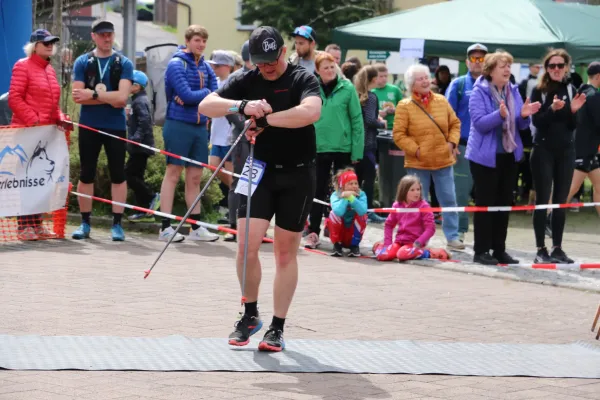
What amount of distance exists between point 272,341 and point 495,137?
4.57 m

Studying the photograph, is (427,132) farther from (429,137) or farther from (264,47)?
(264,47)

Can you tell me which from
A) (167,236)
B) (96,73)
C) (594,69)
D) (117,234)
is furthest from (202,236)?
(594,69)

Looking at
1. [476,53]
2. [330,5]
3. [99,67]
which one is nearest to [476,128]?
[476,53]

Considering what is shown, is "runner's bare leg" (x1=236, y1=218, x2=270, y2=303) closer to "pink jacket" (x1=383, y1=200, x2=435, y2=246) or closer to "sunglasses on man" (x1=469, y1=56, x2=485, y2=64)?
"pink jacket" (x1=383, y1=200, x2=435, y2=246)

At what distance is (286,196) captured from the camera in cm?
677

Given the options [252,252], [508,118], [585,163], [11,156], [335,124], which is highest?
[508,118]

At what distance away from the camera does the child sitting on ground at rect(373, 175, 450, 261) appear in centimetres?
1087

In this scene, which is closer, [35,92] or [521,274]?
[521,274]

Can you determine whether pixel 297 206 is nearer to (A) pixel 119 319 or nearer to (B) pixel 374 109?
(A) pixel 119 319

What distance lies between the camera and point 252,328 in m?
6.79

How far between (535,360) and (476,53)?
6983 mm

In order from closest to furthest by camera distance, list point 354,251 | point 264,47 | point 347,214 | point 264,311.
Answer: point 264,47 < point 264,311 < point 347,214 < point 354,251

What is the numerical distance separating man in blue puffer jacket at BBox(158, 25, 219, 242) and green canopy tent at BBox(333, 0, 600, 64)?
5.96 m

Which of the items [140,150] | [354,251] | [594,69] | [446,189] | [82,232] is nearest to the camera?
[354,251]
